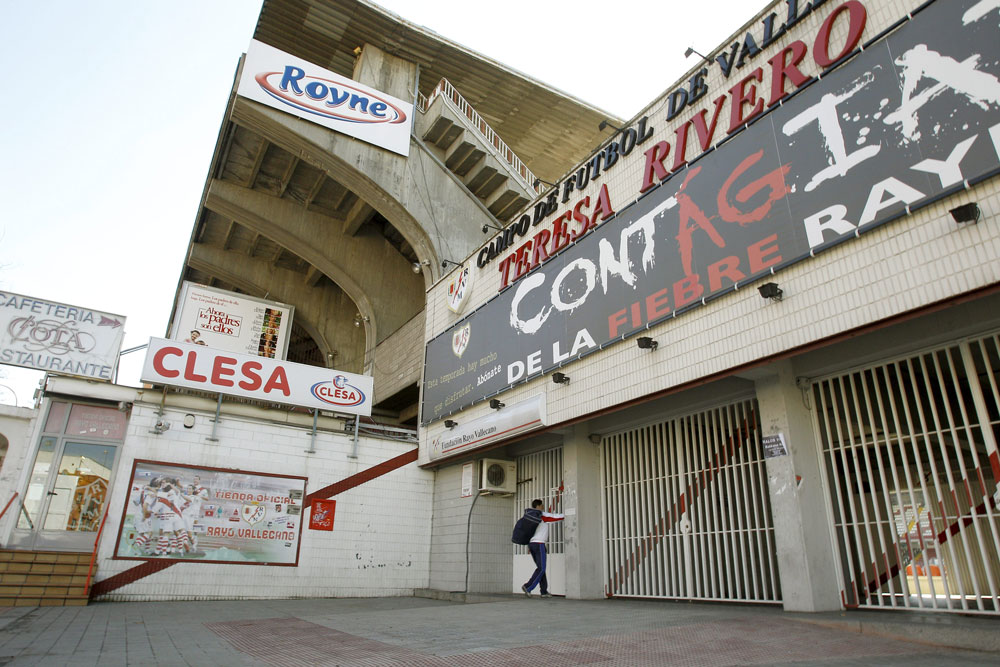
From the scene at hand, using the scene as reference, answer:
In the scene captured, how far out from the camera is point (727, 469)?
8523mm

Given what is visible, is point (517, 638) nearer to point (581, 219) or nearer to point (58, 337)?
point (581, 219)

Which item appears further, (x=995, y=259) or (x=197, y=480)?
(x=197, y=480)

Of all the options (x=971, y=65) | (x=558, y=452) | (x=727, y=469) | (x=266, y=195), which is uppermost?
(x=266, y=195)

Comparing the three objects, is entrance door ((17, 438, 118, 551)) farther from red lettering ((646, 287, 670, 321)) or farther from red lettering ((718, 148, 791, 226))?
red lettering ((718, 148, 791, 226))

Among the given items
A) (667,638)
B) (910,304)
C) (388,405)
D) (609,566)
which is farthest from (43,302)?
(910,304)

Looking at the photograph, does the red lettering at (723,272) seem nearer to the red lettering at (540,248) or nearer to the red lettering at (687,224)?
the red lettering at (687,224)

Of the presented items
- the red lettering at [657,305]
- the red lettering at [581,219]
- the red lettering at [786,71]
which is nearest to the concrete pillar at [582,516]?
the red lettering at [657,305]

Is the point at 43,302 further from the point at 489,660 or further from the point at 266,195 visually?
the point at 489,660

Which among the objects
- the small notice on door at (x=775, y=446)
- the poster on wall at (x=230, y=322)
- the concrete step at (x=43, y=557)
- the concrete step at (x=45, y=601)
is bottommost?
the concrete step at (x=45, y=601)

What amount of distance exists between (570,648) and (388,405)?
15225 mm

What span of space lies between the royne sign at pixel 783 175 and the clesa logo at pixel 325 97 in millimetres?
7669

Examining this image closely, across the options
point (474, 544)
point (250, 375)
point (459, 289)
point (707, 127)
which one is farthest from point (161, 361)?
point (707, 127)

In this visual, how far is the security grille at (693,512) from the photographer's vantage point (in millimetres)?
8195

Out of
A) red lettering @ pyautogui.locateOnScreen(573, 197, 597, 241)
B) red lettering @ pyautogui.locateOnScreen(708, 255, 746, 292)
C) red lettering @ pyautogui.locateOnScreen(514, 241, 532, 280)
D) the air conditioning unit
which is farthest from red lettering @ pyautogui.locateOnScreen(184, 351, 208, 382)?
red lettering @ pyautogui.locateOnScreen(708, 255, 746, 292)
